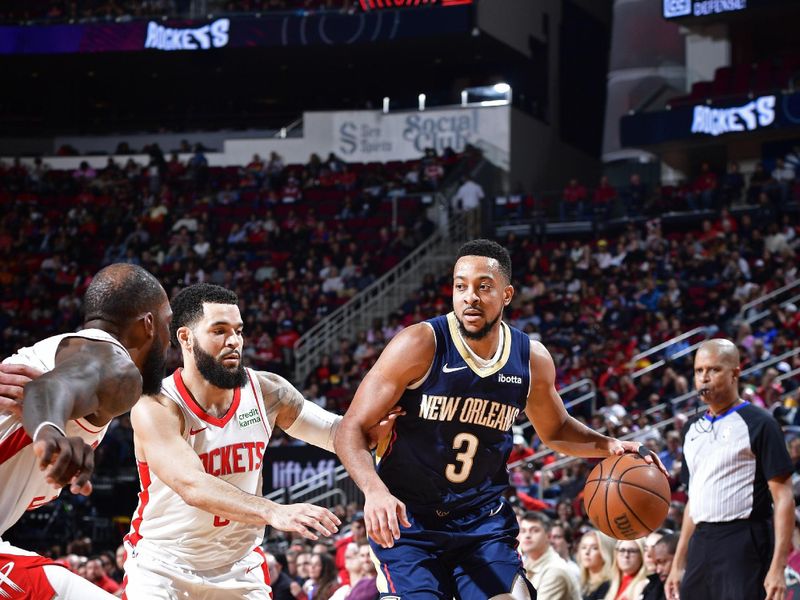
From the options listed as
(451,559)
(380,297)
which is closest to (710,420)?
(451,559)

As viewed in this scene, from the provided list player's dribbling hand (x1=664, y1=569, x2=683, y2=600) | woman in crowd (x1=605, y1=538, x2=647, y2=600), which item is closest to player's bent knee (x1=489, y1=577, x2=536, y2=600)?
player's dribbling hand (x1=664, y1=569, x2=683, y2=600)

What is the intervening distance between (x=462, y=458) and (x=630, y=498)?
0.94m

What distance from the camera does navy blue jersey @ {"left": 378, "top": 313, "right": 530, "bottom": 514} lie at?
5.00 m

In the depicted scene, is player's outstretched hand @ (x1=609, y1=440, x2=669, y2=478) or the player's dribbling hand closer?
player's outstretched hand @ (x1=609, y1=440, x2=669, y2=478)

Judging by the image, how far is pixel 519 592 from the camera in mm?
4867

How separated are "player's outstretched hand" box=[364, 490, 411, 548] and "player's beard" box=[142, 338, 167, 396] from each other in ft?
3.20

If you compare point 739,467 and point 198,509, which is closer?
point 198,509

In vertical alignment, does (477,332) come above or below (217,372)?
above

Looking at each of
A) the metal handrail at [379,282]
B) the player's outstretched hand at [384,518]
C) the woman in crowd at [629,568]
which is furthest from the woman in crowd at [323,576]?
the metal handrail at [379,282]

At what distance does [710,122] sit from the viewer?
2245 cm

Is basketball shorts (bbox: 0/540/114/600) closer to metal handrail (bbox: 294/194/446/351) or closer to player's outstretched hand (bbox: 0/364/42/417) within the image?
player's outstretched hand (bbox: 0/364/42/417)

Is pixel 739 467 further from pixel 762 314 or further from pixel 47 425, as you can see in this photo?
pixel 762 314

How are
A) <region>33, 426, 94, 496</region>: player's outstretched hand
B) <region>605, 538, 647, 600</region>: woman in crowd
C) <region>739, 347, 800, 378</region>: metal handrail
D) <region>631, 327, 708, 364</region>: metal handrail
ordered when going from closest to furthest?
<region>33, 426, 94, 496</region>: player's outstretched hand < <region>605, 538, 647, 600</region>: woman in crowd < <region>739, 347, 800, 378</region>: metal handrail < <region>631, 327, 708, 364</region>: metal handrail

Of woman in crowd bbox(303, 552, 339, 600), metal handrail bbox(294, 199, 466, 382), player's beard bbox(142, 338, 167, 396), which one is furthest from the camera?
metal handrail bbox(294, 199, 466, 382)
